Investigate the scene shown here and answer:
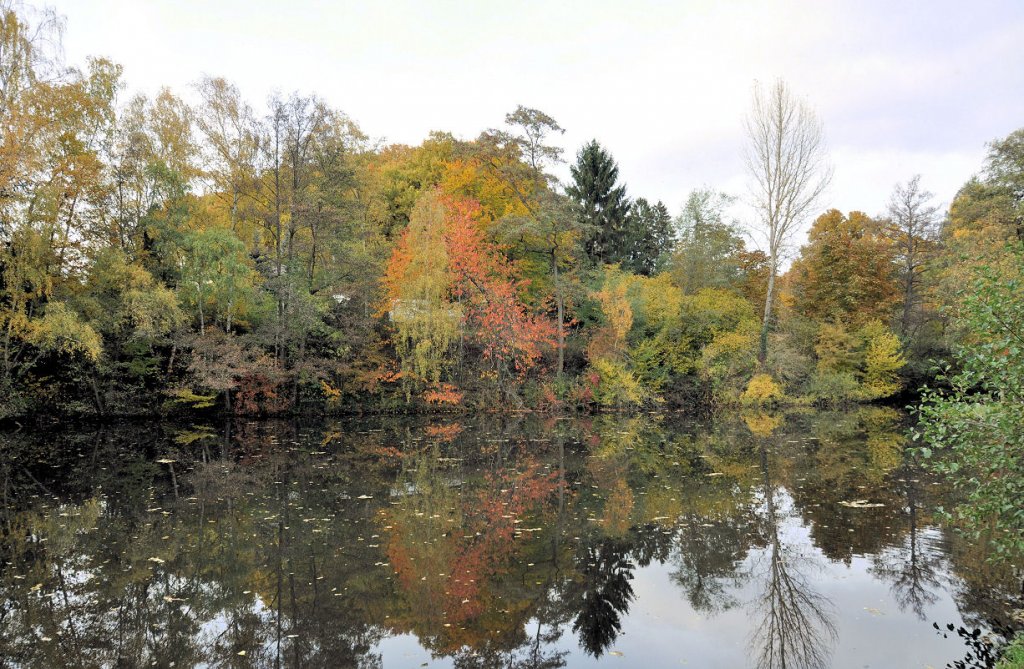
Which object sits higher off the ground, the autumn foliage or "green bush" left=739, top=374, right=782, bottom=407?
the autumn foliage

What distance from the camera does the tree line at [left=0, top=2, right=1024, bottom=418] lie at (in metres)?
20.9

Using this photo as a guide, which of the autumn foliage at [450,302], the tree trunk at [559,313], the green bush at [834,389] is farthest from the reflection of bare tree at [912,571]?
the green bush at [834,389]

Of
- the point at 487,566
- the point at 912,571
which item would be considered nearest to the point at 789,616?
the point at 912,571

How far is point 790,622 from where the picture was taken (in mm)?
5938

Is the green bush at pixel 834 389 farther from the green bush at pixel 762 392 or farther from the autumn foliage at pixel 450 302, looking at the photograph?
the autumn foliage at pixel 450 302

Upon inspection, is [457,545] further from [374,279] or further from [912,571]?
[374,279]

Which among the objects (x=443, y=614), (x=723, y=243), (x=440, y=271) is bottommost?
(x=443, y=614)

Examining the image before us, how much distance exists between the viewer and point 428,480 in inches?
469

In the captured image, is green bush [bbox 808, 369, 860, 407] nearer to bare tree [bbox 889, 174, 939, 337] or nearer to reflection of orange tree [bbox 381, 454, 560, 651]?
bare tree [bbox 889, 174, 939, 337]

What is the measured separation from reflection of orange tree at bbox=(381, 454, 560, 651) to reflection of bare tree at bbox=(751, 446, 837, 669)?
7.69 ft

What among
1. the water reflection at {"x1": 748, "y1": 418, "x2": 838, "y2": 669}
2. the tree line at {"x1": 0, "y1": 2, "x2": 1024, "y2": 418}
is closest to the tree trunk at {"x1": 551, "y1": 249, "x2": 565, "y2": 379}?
the tree line at {"x1": 0, "y1": 2, "x2": 1024, "y2": 418}

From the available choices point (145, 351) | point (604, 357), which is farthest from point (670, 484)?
point (145, 351)

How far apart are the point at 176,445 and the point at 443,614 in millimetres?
13765

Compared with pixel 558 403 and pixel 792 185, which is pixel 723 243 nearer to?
pixel 792 185
